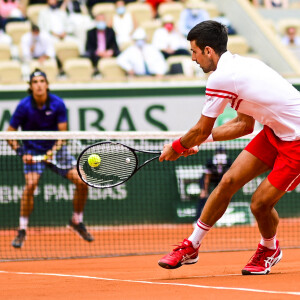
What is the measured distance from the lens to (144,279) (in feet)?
21.9

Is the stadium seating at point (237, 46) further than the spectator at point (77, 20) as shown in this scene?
No

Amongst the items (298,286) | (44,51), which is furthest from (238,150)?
(298,286)

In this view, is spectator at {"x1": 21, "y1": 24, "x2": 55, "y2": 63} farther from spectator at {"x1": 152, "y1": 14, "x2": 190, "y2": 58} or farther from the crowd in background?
spectator at {"x1": 152, "y1": 14, "x2": 190, "y2": 58}

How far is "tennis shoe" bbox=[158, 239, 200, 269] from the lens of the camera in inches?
249

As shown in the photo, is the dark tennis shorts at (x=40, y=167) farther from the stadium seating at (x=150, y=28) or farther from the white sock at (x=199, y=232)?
the stadium seating at (x=150, y=28)

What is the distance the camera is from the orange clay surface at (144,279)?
5496 millimetres

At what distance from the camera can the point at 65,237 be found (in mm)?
10336

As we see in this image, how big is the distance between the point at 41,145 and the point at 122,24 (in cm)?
514

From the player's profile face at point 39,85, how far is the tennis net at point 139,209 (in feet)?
2.67

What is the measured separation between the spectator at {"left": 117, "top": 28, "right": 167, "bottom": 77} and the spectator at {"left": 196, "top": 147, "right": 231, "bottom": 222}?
2.27 meters

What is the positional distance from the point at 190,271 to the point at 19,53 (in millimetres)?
6814

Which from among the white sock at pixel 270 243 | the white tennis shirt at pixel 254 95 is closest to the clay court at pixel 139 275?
the white sock at pixel 270 243

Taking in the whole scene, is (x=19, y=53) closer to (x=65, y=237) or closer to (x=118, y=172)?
(x=65, y=237)

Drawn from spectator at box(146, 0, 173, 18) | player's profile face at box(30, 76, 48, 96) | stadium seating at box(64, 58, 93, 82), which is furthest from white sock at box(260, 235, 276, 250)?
spectator at box(146, 0, 173, 18)
